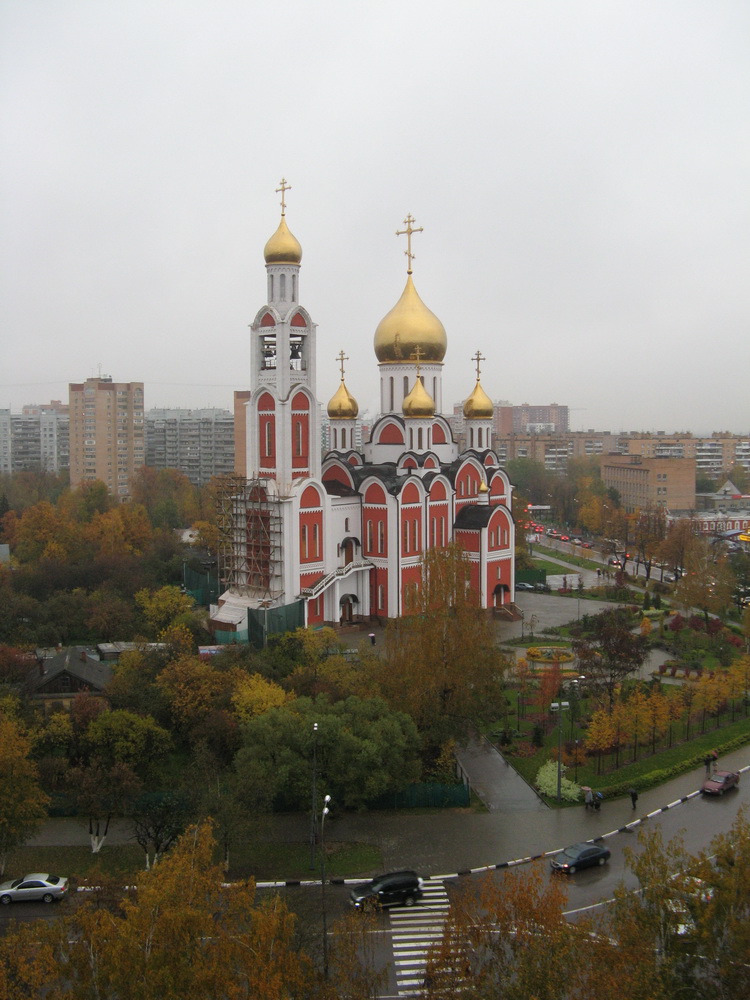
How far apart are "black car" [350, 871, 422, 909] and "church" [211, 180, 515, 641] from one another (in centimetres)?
1346

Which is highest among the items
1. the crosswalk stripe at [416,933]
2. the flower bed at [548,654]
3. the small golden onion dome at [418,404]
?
the small golden onion dome at [418,404]

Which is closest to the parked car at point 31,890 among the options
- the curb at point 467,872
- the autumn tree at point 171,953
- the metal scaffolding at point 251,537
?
the curb at point 467,872

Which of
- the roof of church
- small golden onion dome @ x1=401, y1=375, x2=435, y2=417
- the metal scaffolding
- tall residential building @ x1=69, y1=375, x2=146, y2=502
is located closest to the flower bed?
the roof of church

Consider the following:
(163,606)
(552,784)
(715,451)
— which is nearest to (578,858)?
(552,784)

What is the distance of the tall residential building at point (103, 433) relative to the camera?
65.6 metres

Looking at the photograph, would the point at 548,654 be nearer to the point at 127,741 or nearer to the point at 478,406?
the point at 478,406

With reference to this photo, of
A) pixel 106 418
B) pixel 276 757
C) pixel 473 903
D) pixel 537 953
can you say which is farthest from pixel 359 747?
pixel 106 418

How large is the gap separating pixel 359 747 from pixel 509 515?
21.0 m

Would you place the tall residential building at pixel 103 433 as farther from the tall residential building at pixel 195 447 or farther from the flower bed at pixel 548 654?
the flower bed at pixel 548 654

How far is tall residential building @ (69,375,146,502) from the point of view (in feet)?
215

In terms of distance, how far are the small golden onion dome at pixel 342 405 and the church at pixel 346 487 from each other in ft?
0.17

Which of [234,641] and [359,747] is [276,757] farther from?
[234,641]

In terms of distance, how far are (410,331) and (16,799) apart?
2495cm

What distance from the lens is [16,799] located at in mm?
15578
